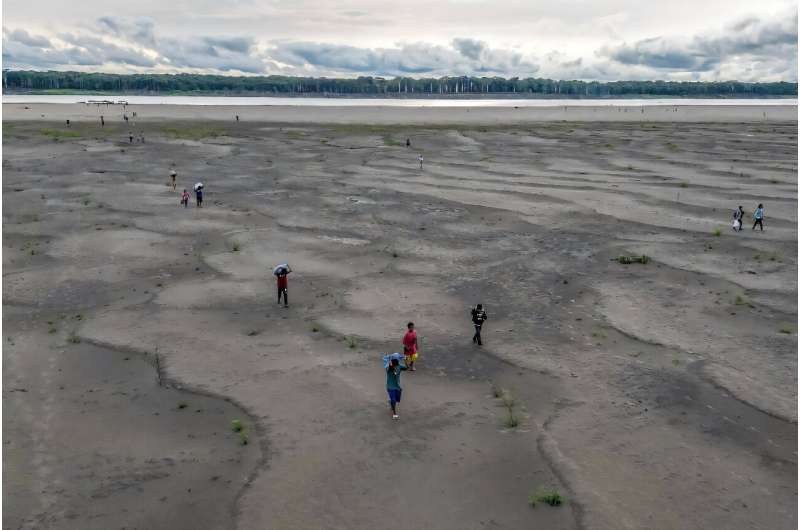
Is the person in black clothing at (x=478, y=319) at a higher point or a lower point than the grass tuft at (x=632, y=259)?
lower

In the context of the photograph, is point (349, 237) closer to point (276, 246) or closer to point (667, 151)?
point (276, 246)

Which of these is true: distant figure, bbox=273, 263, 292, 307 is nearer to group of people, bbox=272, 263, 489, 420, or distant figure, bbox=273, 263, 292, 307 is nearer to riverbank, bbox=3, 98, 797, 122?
group of people, bbox=272, 263, 489, 420

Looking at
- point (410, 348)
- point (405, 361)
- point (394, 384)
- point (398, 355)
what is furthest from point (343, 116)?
point (394, 384)

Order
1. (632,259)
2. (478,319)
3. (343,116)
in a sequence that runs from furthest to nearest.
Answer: (343,116) < (632,259) < (478,319)

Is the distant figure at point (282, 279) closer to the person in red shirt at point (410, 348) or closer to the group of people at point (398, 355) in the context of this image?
the group of people at point (398, 355)

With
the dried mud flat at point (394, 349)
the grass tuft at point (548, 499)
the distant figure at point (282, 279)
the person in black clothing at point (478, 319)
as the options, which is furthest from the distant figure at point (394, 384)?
the distant figure at point (282, 279)

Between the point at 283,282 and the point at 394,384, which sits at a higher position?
the point at 283,282

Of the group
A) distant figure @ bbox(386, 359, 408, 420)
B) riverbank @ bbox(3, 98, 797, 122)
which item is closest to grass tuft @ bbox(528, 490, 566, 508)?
distant figure @ bbox(386, 359, 408, 420)

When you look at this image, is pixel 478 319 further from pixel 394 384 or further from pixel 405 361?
pixel 394 384
